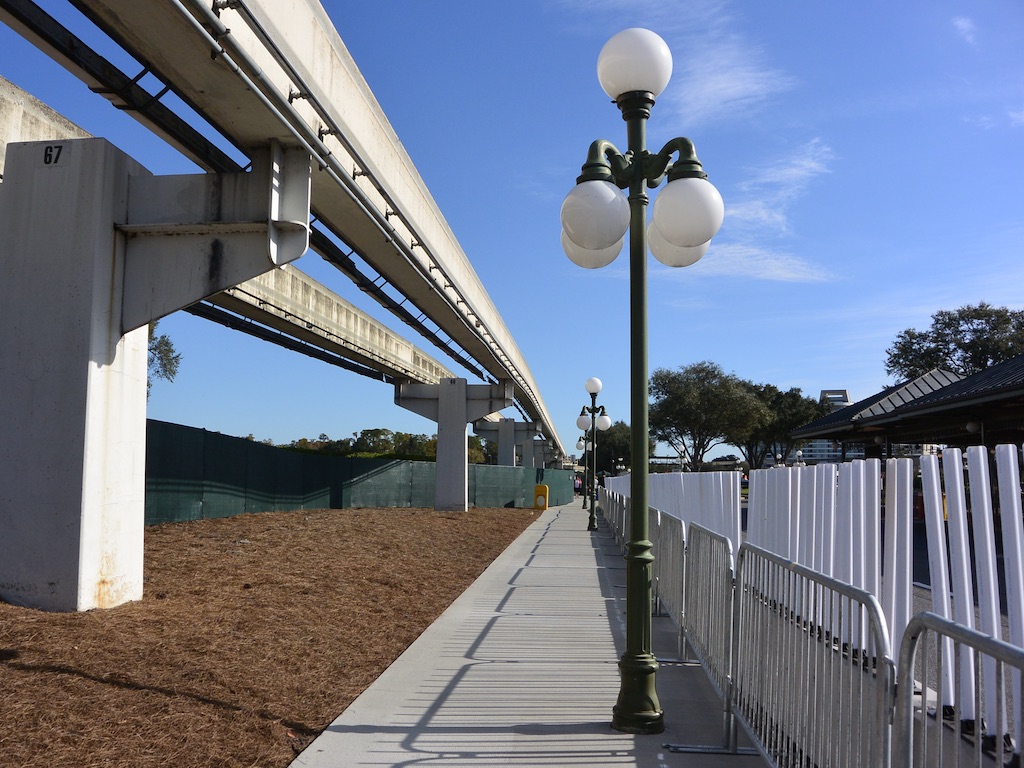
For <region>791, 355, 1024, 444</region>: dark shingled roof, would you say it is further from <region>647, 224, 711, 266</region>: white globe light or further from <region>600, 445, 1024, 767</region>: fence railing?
<region>600, 445, 1024, 767</region>: fence railing

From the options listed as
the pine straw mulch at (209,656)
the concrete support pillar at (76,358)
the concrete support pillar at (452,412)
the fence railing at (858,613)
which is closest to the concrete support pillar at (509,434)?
the concrete support pillar at (452,412)

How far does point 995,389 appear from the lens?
1830 cm

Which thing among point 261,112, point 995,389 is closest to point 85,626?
point 261,112

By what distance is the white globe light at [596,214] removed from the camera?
5840 millimetres

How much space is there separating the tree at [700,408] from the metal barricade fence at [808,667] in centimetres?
5757

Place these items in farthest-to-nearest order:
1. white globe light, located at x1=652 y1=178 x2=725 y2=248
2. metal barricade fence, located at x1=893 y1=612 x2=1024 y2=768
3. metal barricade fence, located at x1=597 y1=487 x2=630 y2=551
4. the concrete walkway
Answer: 1. metal barricade fence, located at x1=597 y1=487 x2=630 y2=551
2. white globe light, located at x1=652 y1=178 x2=725 y2=248
3. the concrete walkway
4. metal barricade fence, located at x1=893 y1=612 x2=1024 y2=768

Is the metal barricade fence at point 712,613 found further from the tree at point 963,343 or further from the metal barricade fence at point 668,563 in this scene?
the tree at point 963,343

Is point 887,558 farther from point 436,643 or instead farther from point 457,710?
point 436,643

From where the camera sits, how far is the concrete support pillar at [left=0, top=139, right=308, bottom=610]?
7.60m

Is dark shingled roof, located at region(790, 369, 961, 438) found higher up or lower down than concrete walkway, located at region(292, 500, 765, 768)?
higher up

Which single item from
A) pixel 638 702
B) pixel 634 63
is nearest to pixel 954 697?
pixel 638 702

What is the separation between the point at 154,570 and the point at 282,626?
107 inches

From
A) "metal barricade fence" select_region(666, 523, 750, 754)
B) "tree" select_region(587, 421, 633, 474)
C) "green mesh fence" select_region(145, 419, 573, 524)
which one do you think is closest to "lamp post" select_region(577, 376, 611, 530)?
"green mesh fence" select_region(145, 419, 573, 524)

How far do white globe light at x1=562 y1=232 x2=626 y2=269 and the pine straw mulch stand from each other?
145 inches
